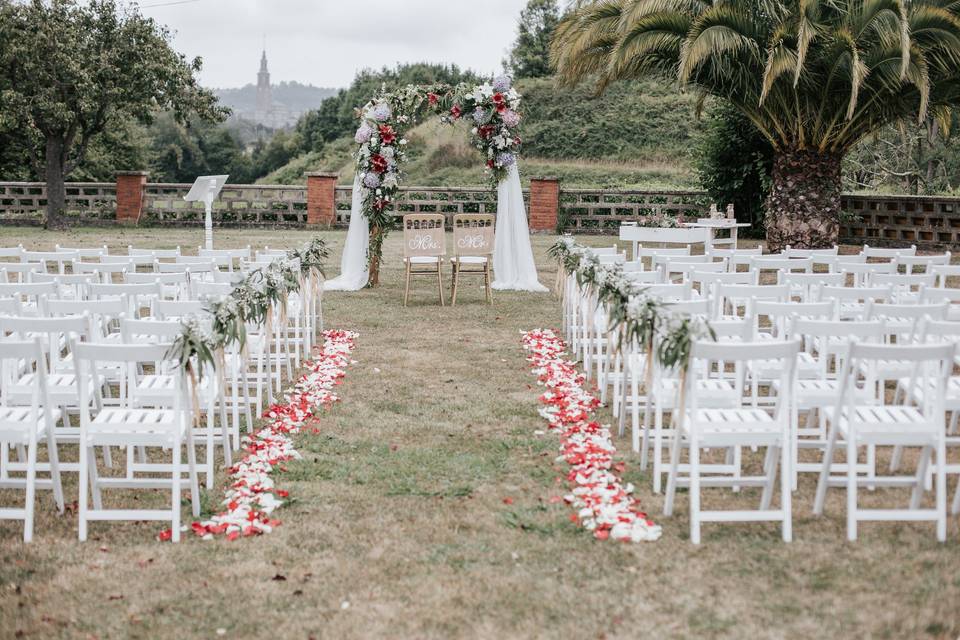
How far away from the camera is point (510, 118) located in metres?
13.0

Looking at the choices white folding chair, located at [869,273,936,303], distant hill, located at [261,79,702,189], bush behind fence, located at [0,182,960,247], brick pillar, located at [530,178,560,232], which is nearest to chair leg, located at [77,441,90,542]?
white folding chair, located at [869,273,936,303]

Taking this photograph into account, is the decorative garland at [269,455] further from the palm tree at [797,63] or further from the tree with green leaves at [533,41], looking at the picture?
the tree with green leaves at [533,41]

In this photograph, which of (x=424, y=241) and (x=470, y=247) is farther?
(x=424, y=241)

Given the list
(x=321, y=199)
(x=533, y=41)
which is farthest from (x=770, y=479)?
(x=533, y=41)

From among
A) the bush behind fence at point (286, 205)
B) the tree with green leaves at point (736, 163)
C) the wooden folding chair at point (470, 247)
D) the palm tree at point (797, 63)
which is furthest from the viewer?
the bush behind fence at point (286, 205)

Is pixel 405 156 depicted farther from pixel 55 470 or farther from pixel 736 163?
pixel 736 163

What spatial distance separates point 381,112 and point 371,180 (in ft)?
3.07

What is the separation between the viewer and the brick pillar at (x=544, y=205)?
22875 millimetres

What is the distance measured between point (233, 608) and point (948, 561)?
3.06 m

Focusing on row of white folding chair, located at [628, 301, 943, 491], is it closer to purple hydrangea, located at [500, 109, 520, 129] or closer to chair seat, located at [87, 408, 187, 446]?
chair seat, located at [87, 408, 187, 446]

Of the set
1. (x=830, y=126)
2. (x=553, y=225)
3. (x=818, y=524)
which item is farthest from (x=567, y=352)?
(x=553, y=225)

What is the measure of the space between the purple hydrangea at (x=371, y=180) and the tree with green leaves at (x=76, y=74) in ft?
36.9

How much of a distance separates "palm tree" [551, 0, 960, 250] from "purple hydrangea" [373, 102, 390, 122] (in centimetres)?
333

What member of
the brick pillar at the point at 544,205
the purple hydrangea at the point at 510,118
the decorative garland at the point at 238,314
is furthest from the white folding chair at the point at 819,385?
the brick pillar at the point at 544,205
